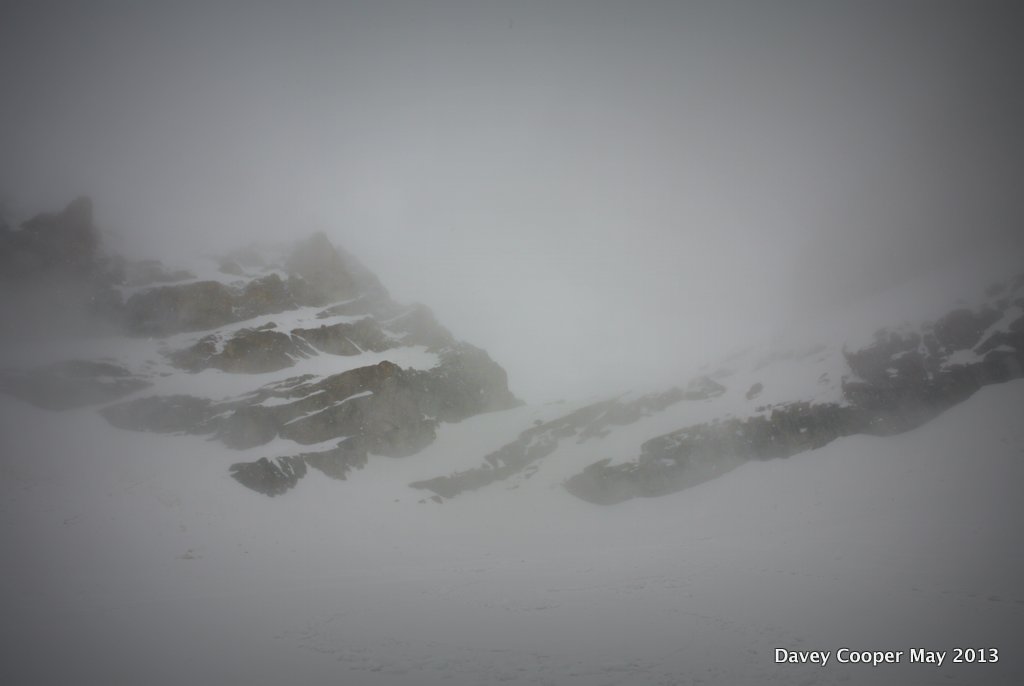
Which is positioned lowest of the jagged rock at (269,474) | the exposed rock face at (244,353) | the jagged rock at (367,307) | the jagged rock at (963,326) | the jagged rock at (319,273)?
the jagged rock at (269,474)

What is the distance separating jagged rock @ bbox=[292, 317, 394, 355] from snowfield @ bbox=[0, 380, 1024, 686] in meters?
14.6

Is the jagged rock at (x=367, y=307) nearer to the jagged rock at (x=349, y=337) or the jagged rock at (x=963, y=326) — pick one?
the jagged rock at (x=349, y=337)

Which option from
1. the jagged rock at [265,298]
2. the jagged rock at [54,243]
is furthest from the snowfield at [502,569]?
the jagged rock at [54,243]

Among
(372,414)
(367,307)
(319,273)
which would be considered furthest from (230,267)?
(372,414)

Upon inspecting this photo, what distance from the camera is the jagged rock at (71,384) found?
2942cm

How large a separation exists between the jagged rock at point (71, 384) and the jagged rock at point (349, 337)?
14420 millimetres

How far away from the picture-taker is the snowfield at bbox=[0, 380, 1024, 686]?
29.0 feet

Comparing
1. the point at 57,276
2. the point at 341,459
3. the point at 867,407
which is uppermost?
the point at 57,276

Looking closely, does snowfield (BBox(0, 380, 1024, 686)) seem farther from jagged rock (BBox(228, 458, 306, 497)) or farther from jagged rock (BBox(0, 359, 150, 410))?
jagged rock (BBox(0, 359, 150, 410))

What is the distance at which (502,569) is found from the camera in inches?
746

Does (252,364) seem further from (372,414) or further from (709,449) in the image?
(709,449)

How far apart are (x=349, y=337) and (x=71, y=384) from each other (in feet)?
74.7

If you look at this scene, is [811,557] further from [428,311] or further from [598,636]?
[428,311]

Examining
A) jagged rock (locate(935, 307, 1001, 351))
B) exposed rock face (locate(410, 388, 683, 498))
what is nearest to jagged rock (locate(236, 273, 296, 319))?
exposed rock face (locate(410, 388, 683, 498))
